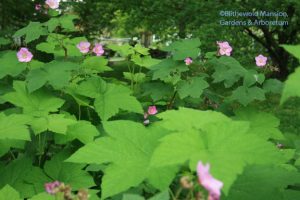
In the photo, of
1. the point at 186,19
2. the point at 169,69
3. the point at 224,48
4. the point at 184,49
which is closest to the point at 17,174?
the point at 169,69

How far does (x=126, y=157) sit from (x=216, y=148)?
1.04 feet

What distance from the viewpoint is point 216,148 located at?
3.22 feet

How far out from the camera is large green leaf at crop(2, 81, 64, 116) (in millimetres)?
2070

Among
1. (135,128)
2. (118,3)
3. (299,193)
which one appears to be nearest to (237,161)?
(135,128)

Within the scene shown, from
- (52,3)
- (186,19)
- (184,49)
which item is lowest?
(186,19)

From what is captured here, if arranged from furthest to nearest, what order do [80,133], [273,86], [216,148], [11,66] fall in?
1. [11,66]
2. [273,86]
3. [80,133]
4. [216,148]

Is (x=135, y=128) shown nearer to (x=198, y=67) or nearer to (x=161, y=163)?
(x=161, y=163)

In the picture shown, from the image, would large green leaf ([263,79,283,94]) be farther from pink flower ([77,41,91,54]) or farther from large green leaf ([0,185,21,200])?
large green leaf ([0,185,21,200])

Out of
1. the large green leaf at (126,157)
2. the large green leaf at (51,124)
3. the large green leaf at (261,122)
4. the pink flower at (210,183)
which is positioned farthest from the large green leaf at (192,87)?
the pink flower at (210,183)

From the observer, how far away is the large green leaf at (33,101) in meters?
2.07

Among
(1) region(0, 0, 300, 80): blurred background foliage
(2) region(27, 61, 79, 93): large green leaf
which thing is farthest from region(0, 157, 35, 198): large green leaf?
(1) region(0, 0, 300, 80): blurred background foliage

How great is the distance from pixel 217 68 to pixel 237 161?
5.38ft

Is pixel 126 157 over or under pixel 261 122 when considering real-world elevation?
over

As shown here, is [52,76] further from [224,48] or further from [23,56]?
[224,48]
